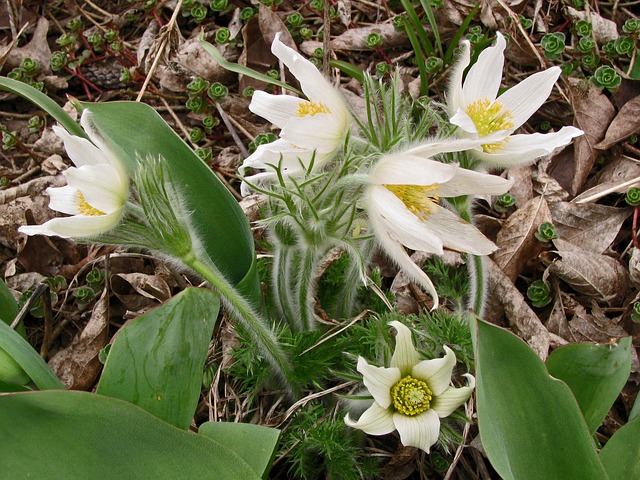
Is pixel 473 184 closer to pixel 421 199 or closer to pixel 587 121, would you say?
pixel 421 199

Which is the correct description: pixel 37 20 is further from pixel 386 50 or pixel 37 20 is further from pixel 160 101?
pixel 386 50

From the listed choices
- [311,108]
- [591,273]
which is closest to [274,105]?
[311,108]

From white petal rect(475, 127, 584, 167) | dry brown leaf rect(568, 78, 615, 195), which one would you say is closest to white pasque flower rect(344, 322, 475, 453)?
white petal rect(475, 127, 584, 167)

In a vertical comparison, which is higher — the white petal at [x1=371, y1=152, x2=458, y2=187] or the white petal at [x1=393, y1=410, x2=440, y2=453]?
the white petal at [x1=371, y1=152, x2=458, y2=187]

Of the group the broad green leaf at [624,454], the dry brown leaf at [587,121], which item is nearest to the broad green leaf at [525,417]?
the broad green leaf at [624,454]

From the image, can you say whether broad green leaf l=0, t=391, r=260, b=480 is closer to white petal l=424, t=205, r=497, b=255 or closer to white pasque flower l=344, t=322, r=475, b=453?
white pasque flower l=344, t=322, r=475, b=453

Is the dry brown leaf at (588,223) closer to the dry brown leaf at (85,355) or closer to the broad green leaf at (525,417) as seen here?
the broad green leaf at (525,417)
